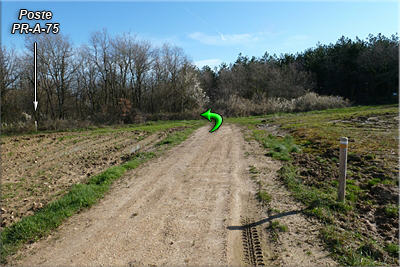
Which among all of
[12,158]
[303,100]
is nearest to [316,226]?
[12,158]

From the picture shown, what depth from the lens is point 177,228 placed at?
4988 millimetres

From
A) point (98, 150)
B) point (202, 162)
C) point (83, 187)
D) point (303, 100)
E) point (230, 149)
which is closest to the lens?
point (83, 187)

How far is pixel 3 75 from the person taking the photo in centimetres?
3067

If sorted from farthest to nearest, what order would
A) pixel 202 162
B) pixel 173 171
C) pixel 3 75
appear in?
1. pixel 3 75
2. pixel 202 162
3. pixel 173 171

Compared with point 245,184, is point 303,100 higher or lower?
higher

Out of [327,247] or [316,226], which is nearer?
[327,247]

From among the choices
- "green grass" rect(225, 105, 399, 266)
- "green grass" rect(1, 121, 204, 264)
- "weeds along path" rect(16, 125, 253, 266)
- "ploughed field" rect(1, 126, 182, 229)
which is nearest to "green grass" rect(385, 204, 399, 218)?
"green grass" rect(225, 105, 399, 266)

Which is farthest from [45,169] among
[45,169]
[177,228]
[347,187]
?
[347,187]

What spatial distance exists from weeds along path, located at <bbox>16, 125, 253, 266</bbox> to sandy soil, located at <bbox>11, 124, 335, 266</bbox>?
15 mm

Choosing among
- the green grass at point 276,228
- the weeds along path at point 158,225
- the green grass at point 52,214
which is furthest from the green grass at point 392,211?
the green grass at point 52,214

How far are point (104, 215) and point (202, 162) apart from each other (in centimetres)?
480

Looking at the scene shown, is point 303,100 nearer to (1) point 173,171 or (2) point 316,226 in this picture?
(1) point 173,171

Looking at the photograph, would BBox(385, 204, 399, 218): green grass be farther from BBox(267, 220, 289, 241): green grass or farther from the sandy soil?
BBox(267, 220, 289, 241): green grass

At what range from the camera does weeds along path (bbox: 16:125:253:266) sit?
4.18 metres
